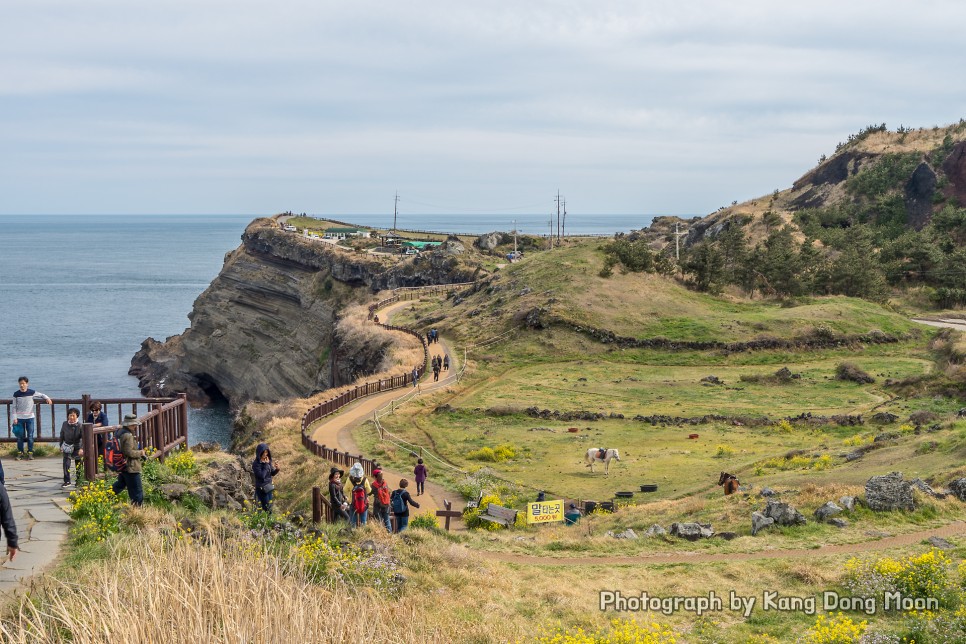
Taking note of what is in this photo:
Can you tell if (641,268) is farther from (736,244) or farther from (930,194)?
(930,194)

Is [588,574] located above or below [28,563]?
below

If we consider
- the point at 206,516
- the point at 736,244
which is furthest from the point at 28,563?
the point at 736,244

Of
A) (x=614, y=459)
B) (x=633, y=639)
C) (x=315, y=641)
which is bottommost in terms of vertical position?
(x=614, y=459)

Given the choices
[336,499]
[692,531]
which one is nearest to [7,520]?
[336,499]

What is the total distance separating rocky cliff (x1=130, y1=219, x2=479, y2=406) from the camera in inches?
3401

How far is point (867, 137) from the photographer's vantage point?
387 feet

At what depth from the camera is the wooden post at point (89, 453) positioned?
47.8 ft

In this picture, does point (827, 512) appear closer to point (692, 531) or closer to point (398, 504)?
point (692, 531)

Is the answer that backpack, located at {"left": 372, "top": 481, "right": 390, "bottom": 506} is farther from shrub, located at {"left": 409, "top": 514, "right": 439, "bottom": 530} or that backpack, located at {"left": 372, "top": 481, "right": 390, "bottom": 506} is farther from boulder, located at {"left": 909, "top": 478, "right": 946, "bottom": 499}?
boulder, located at {"left": 909, "top": 478, "right": 946, "bottom": 499}

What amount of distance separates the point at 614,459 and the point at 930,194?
8324 centimetres

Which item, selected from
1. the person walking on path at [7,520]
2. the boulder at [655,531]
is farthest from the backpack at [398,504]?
the person walking on path at [7,520]

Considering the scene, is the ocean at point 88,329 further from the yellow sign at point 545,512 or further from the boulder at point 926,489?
the boulder at point 926,489

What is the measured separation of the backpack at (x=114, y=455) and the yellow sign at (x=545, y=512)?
9972 millimetres

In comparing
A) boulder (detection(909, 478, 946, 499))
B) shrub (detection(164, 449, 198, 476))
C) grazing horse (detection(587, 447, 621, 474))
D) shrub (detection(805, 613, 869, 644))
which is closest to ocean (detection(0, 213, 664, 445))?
grazing horse (detection(587, 447, 621, 474))
